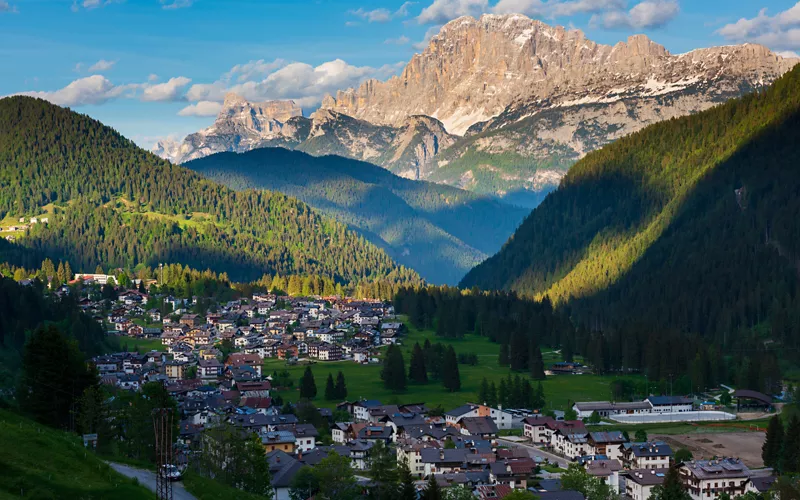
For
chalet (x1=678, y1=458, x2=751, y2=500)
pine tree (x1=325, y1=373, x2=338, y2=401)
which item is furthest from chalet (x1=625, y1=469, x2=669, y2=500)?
pine tree (x1=325, y1=373, x2=338, y2=401)

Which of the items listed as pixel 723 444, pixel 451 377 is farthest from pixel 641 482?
pixel 451 377

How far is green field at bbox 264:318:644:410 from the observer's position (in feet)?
482

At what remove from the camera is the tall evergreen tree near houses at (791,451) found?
103 meters

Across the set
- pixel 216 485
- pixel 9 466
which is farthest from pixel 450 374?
pixel 9 466

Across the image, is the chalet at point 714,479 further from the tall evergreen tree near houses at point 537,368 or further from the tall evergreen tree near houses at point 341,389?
the tall evergreen tree near houses at point 537,368

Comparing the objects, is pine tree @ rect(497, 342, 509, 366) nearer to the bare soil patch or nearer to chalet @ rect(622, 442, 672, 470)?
the bare soil patch

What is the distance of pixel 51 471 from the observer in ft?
165

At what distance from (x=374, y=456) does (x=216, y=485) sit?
32.8 metres

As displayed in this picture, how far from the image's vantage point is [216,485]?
2518 inches

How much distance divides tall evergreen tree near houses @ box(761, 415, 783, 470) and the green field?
36972 millimetres

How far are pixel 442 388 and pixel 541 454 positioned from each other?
143ft

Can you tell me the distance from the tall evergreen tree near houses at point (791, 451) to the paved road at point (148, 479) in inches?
2459

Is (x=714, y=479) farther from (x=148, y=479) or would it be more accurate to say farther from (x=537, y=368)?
(x=537, y=368)

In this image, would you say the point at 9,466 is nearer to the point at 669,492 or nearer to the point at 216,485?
the point at 216,485
